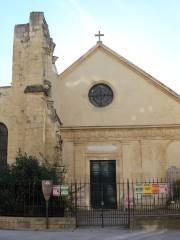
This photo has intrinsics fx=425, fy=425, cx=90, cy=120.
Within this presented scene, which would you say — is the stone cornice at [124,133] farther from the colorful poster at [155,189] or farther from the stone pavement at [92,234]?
the stone pavement at [92,234]

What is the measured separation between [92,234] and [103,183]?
10.1 metres

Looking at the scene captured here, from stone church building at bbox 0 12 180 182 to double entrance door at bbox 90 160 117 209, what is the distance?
0.26ft

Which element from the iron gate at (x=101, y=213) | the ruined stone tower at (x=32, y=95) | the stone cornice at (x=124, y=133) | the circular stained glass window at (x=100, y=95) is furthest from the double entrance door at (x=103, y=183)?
the ruined stone tower at (x=32, y=95)

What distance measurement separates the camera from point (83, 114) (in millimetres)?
25047

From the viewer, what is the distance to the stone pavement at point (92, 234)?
13125 mm

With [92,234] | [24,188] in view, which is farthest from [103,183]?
[92,234]

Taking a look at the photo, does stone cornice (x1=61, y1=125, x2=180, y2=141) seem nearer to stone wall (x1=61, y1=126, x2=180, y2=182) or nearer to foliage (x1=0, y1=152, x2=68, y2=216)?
stone wall (x1=61, y1=126, x2=180, y2=182)

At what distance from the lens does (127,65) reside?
1011 inches

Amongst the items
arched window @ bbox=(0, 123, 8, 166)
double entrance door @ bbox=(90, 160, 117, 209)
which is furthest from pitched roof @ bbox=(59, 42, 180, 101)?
arched window @ bbox=(0, 123, 8, 166)

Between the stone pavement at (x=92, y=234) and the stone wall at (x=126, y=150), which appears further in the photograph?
the stone wall at (x=126, y=150)

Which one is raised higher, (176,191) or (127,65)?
(127,65)

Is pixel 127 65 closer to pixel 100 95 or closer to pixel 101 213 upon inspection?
pixel 100 95

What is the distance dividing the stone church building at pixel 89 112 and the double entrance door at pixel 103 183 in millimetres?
81

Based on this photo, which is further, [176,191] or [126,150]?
[126,150]
